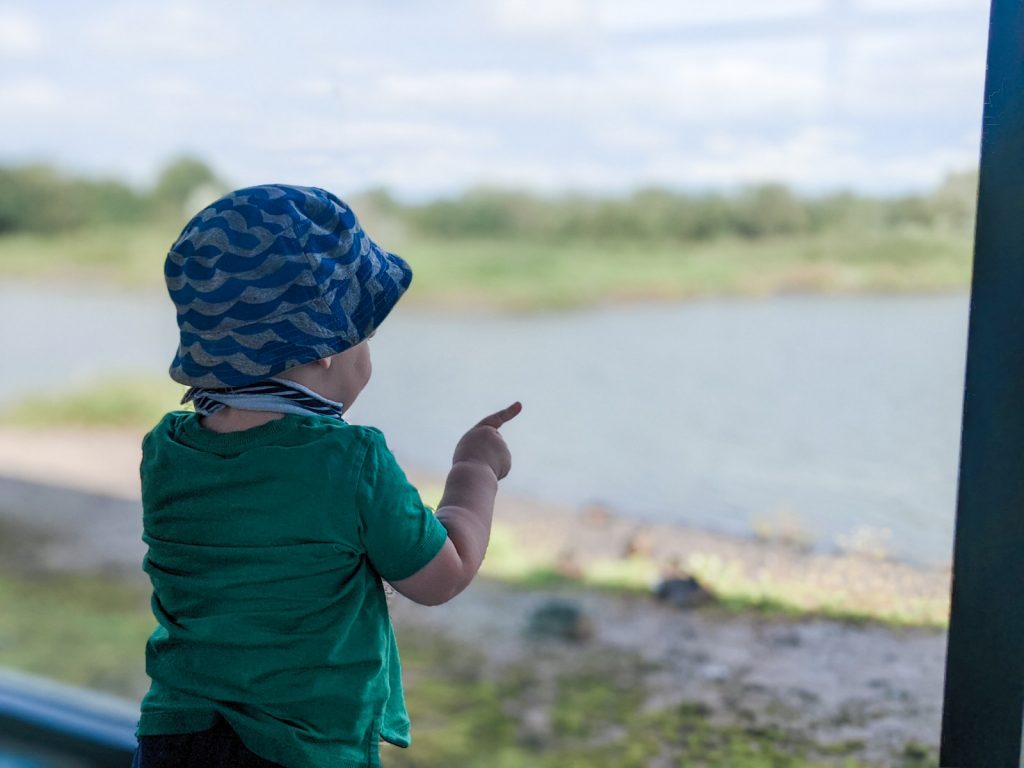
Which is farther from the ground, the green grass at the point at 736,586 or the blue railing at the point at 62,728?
the green grass at the point at 736,586

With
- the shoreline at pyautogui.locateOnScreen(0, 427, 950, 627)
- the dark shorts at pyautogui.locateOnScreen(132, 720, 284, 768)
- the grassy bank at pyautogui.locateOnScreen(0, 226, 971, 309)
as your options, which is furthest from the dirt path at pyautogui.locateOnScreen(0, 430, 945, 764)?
the dark shorts at pyautogui.locateOnScreen(132, 720, 284, 768)

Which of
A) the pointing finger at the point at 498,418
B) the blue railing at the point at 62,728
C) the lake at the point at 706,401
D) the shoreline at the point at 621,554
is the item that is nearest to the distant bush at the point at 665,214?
the lake at the point at 706,401

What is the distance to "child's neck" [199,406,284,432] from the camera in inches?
Answer: 36.4

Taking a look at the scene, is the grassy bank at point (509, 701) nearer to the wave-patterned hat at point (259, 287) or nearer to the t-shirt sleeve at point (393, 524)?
the t-shirt sleeve at point (393, 524)

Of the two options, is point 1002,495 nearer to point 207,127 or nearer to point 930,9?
point 930,9

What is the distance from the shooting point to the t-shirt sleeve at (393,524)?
87 centimetres

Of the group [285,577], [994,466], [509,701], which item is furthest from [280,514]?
[509,701]

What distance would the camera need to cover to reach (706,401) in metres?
3.00

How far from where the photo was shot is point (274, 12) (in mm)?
2680

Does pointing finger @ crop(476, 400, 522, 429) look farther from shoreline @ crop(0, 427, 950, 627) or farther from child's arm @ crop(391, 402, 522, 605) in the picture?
shoreline @ crop(0, 427, 950, 627)

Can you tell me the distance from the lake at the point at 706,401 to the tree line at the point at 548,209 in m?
0.22

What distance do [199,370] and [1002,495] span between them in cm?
78

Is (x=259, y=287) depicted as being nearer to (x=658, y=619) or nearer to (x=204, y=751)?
(x=204, y=751)

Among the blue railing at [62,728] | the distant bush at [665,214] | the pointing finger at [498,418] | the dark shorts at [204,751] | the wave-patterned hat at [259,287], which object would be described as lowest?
the blue railing at [62,728]
